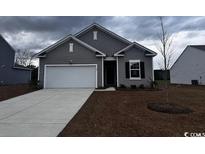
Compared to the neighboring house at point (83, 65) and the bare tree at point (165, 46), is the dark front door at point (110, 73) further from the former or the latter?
the bare tree at point (165, 46)

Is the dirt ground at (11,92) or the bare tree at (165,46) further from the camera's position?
the dirt ground at (11,92)

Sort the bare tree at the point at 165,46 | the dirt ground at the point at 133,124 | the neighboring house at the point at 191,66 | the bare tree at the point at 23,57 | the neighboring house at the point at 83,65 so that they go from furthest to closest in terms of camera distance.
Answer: the bare tree at the point at 23,57
the neighboring house at the point at 191,66
the neighboring house at the point at 83,65
the bare tree at the point at 165,46
the dirt ground at the point at 133,124

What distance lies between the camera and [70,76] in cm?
1409

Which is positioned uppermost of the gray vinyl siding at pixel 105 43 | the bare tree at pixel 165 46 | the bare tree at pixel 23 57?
the bare tree at pixel 23 57

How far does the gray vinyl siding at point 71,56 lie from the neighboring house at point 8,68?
9.69 meters

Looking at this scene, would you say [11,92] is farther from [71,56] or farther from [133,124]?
[133,124]

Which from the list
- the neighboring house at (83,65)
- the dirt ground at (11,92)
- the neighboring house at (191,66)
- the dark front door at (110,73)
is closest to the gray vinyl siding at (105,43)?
the dark front door at (110,73)

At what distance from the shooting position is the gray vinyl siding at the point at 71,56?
553 inches

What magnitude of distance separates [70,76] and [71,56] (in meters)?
1.93

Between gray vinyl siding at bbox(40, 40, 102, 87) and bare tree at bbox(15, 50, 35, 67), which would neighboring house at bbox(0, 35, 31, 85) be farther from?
bare tree at bbox(15, 50, 35, 67)

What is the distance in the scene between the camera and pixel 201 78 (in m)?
20.6

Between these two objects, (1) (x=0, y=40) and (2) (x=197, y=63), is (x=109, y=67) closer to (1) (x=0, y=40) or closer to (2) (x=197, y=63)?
(2) (x=197, y=63)

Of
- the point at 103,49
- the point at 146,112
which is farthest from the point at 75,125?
the point at 103,49

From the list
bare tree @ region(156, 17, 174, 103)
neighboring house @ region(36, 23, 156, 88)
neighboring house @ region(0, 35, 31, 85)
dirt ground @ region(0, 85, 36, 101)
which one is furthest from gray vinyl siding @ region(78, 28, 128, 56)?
neighboring house @ region(0, 35, 31, 85)
